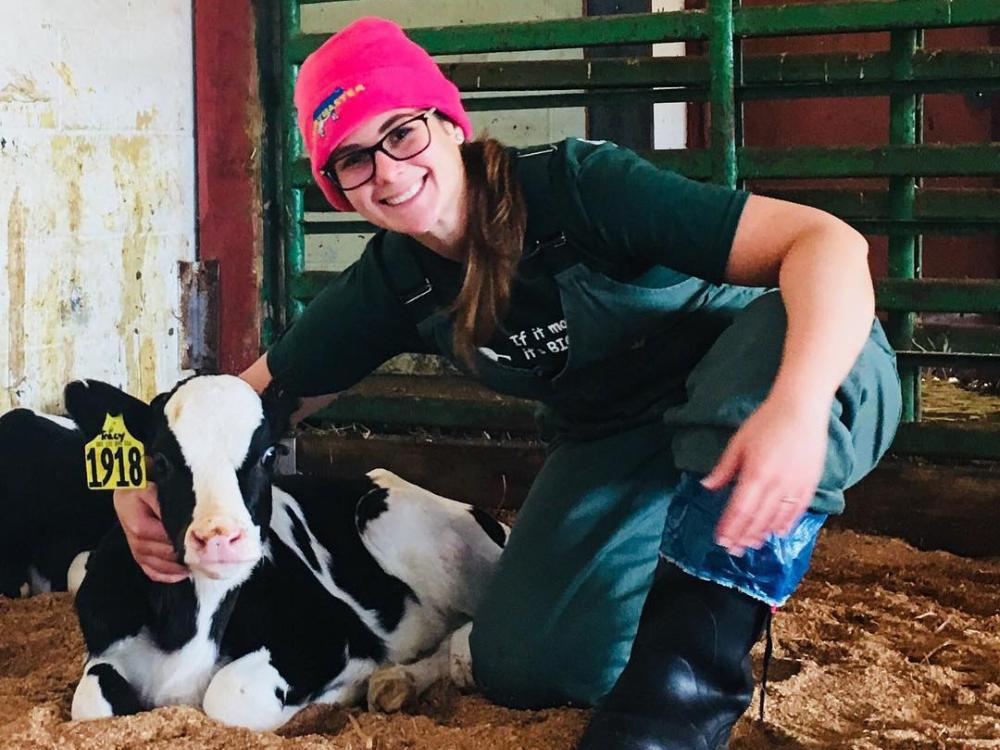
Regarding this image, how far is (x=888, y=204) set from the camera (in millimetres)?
3545

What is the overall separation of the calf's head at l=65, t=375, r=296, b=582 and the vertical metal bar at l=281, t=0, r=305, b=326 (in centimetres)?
167

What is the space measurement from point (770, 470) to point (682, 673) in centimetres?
44

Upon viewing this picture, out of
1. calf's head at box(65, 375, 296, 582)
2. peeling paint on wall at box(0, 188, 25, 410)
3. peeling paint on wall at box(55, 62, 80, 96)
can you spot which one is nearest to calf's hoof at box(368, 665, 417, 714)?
calf's head at box(65, 375, 296, 582)

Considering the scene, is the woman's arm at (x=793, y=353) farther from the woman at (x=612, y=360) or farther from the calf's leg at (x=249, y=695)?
the calf's leg at (x=249, y=695)

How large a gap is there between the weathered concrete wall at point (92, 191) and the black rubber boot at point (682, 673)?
1.93m

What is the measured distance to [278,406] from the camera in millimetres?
2385

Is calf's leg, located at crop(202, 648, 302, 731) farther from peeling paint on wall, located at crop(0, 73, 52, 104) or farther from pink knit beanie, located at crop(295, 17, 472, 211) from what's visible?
peeling paint on wall, located at crop(0, 73, 52, 104)

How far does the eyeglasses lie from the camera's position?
200 centimetres

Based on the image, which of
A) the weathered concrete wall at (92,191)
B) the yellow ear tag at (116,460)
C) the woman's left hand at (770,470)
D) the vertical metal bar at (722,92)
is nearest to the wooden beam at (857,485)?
the weathered concrete wall at (92,191)

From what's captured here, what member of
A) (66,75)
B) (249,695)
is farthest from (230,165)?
(249,695)

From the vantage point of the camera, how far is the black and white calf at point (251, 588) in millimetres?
2168

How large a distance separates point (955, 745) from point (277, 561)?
1.21m

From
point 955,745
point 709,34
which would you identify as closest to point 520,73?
point 709,34

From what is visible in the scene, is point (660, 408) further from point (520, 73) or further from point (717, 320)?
point (520, 73)
